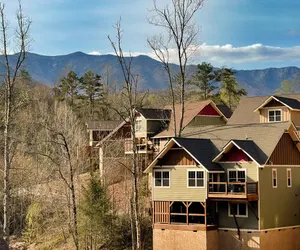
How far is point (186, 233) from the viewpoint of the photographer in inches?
1416

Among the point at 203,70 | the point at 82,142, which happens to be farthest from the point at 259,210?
the point at 203,70

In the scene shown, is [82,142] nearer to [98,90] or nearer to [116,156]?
[116,156]

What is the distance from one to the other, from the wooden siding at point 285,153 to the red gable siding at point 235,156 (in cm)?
162

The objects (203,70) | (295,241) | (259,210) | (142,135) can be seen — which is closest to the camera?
(259,210)

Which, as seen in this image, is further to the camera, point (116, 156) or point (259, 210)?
point (116, 156)

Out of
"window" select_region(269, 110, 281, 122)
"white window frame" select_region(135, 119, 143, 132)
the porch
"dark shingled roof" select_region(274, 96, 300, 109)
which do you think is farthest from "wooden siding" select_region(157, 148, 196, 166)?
"white window frame" select_region(135, 119, 143, 132)

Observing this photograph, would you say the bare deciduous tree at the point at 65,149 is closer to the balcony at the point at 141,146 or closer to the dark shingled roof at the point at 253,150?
the balcony at the point at 141,146

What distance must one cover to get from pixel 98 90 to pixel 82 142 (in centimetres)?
2489

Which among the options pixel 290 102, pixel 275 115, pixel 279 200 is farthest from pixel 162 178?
pixel 290 102

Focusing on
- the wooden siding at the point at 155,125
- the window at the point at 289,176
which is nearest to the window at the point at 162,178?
the window at the point at 289,176

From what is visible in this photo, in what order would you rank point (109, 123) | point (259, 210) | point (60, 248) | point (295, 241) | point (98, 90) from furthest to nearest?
point (98, 90) → point (109, 123) → point (60, 248) → point (295, 241) → point (259, 210)

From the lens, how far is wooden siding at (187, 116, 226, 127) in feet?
169

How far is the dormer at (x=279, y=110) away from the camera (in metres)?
43.5

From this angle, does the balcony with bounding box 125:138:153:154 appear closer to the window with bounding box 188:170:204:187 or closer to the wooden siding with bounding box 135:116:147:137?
the wooden siding with bounding box 135:116:147:137
